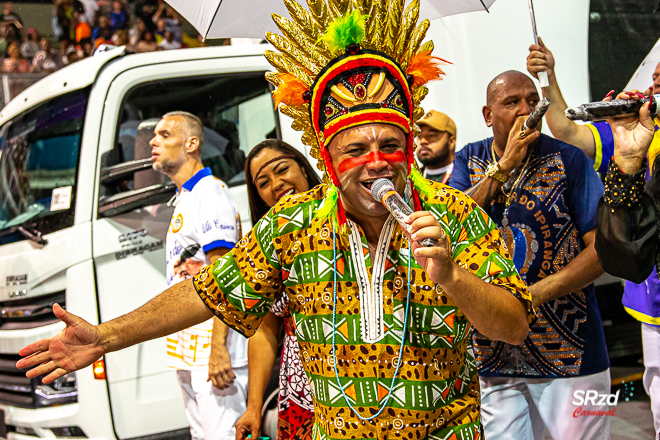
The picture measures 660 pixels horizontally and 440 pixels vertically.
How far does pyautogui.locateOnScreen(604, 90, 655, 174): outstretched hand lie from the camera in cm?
206

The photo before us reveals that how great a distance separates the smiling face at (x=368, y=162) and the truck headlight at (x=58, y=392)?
3.10m

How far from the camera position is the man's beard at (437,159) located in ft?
14.5

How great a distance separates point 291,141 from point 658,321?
2.52 meters

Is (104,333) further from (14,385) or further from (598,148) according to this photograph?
(14,385)

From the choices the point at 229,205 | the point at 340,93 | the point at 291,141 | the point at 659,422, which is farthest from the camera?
the point at 291,141

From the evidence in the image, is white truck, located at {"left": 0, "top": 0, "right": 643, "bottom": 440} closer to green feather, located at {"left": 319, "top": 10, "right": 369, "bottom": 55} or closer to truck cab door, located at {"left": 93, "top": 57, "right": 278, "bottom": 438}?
truck cab door, located at {"left": 93, "top": 57, "right": 278, "bottom": 438}

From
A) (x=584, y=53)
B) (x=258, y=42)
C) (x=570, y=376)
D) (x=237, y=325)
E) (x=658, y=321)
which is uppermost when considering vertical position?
(x=258, y=42)

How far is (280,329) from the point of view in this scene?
2865mm

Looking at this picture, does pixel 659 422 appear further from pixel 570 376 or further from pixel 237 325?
pixel 237 325

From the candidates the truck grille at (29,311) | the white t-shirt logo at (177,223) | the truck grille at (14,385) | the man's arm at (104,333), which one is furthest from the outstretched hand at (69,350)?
the truck grille at (14,385)

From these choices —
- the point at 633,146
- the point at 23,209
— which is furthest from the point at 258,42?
the point at 633,146

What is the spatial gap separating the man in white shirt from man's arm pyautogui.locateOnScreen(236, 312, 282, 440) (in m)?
0.67

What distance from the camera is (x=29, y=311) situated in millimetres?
4277

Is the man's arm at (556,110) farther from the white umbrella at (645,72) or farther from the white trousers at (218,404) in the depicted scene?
the white trousers at (218,404)
